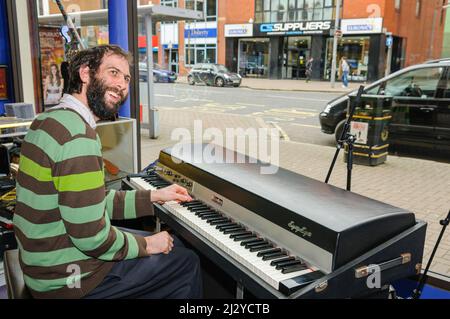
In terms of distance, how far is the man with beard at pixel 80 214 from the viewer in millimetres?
1562

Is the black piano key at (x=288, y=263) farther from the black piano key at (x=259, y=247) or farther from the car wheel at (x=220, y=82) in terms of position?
the car wheel at (x=220, y=82)

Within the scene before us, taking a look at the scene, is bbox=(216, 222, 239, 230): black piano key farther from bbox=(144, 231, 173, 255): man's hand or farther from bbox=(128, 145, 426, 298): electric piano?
bbox=(144, 231, 173, 255): man's hand

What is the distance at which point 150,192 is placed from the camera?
2.25 metres

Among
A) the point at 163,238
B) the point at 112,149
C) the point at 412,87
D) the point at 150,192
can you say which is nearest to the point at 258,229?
the point at 163,238

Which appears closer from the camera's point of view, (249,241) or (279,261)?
(279,261)

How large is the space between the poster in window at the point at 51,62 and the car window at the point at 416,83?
531 centimetres

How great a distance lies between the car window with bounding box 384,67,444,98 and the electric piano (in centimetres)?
581

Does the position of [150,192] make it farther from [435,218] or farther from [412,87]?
[412,87]

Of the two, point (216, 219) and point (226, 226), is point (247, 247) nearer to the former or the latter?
point (226, 226)

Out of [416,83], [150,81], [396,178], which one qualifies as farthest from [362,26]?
[396,178]

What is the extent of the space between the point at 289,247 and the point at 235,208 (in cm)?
39

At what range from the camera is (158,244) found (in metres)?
1.95

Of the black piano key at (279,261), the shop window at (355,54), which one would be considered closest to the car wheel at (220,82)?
the shop window at (355,54)

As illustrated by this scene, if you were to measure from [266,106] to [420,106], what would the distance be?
8386 mm
